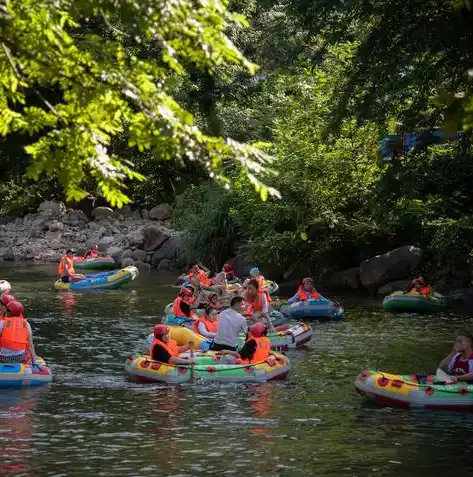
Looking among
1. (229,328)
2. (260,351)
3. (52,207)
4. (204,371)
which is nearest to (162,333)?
(204,371)

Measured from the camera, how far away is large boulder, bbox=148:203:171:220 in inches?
1816

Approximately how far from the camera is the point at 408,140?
2138cm

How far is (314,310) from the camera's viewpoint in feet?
78.3

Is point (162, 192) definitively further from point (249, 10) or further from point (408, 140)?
point (408, 140)

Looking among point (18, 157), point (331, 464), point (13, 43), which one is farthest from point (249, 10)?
point (13, 43)

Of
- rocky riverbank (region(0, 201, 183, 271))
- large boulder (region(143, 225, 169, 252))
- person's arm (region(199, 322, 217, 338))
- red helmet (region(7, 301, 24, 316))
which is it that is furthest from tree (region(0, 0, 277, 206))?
large boulder (region(143, 225, 169, 252))

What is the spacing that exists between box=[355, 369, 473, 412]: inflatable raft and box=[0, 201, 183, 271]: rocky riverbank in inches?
943

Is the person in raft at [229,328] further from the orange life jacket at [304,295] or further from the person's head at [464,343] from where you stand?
the orange life jacket at [304,295]

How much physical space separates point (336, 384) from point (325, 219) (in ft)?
47.2

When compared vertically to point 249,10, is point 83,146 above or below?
below

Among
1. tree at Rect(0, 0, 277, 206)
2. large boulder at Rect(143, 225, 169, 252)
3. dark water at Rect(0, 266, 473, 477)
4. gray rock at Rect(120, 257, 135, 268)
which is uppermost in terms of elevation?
tree at Rect(0, 0, 277, 206)

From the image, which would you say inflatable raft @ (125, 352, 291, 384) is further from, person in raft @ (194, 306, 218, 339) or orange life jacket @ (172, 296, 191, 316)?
orange life jacket @ (172, 296, 191, 316)

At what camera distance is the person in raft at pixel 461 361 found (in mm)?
14406

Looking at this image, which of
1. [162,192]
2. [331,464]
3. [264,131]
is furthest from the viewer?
[162,192]
